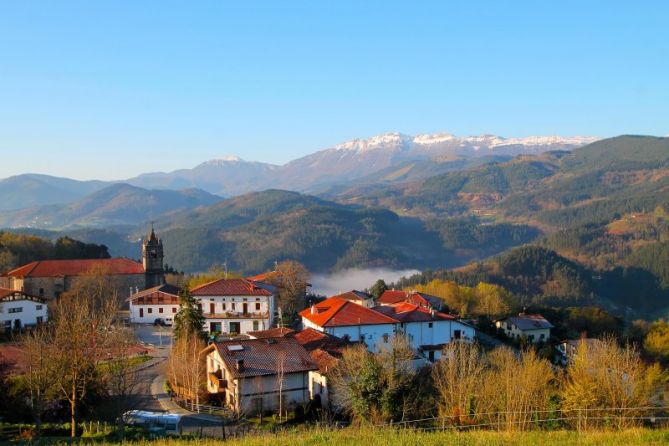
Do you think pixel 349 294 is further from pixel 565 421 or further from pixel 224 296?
pixel 565 421

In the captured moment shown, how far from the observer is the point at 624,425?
22.9 metres

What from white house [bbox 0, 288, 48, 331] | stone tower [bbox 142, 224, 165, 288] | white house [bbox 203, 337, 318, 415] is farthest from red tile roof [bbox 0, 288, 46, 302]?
white house [bbox 203, 337, 318, 415]

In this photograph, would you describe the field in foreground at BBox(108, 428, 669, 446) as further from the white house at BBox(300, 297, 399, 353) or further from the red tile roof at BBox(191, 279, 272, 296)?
the red tile roof at BBox(191, 279, 272, 296)

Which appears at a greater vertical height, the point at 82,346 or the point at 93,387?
the point at 82,346

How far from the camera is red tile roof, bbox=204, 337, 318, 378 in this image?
32.6 meters

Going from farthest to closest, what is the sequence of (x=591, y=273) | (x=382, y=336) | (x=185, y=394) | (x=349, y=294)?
(x=591, y=273)
(x=349, y=294)
(x=382, y=336)
(x=185, y=394)

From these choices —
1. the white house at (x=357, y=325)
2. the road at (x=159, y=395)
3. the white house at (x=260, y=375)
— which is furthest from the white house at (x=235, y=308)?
the white house at (x=260, y=375)

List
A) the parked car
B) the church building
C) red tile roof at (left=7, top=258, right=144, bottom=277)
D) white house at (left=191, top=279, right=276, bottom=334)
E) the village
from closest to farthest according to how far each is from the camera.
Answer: the village, white house at (left=191, top=279, right=276, bottom=334), the parked car, the church building, red tile roof at (left=7, top=258, right=144, bottom=277)

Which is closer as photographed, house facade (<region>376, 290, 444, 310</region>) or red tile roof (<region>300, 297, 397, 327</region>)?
red tile roof (<region>300, 297, 397, 327</region>)

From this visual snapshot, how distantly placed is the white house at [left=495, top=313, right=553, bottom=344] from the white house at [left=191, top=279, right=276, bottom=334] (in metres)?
24.5

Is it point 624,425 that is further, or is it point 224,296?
point 224,296

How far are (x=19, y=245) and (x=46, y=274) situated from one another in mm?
24010

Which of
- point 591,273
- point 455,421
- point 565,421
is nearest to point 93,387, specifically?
point 455,421

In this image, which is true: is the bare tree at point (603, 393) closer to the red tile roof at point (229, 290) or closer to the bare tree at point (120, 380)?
the bare tree at point (120, 380)
